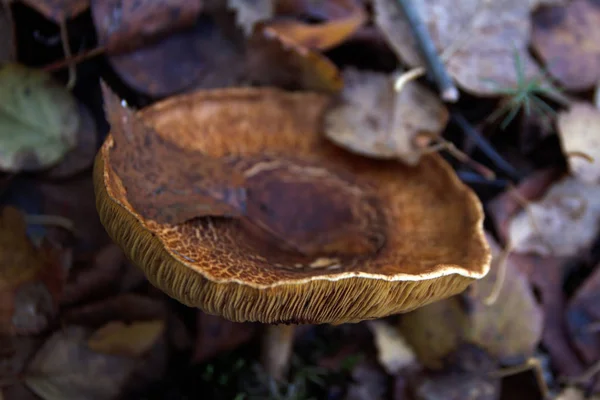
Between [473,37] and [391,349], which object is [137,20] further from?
[391,349]

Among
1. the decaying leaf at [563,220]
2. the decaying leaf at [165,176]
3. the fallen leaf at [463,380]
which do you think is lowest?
the fallen leaf at [463,380]

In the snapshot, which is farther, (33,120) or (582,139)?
(582,139)

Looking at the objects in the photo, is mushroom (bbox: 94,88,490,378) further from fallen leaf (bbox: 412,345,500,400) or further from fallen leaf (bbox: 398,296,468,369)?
fallen leaf (bbox: 412,345,500,400)

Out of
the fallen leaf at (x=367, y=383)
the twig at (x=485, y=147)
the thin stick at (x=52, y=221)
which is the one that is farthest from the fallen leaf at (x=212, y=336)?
the twig at (x=485, y=147)

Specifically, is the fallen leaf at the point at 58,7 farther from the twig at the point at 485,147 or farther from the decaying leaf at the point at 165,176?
the twig at the point at 485,147

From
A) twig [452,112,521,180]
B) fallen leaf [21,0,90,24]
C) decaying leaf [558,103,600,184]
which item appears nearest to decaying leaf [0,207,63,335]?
fallen leaf [21,0,90,24]

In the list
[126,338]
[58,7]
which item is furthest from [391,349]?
[58,7]
